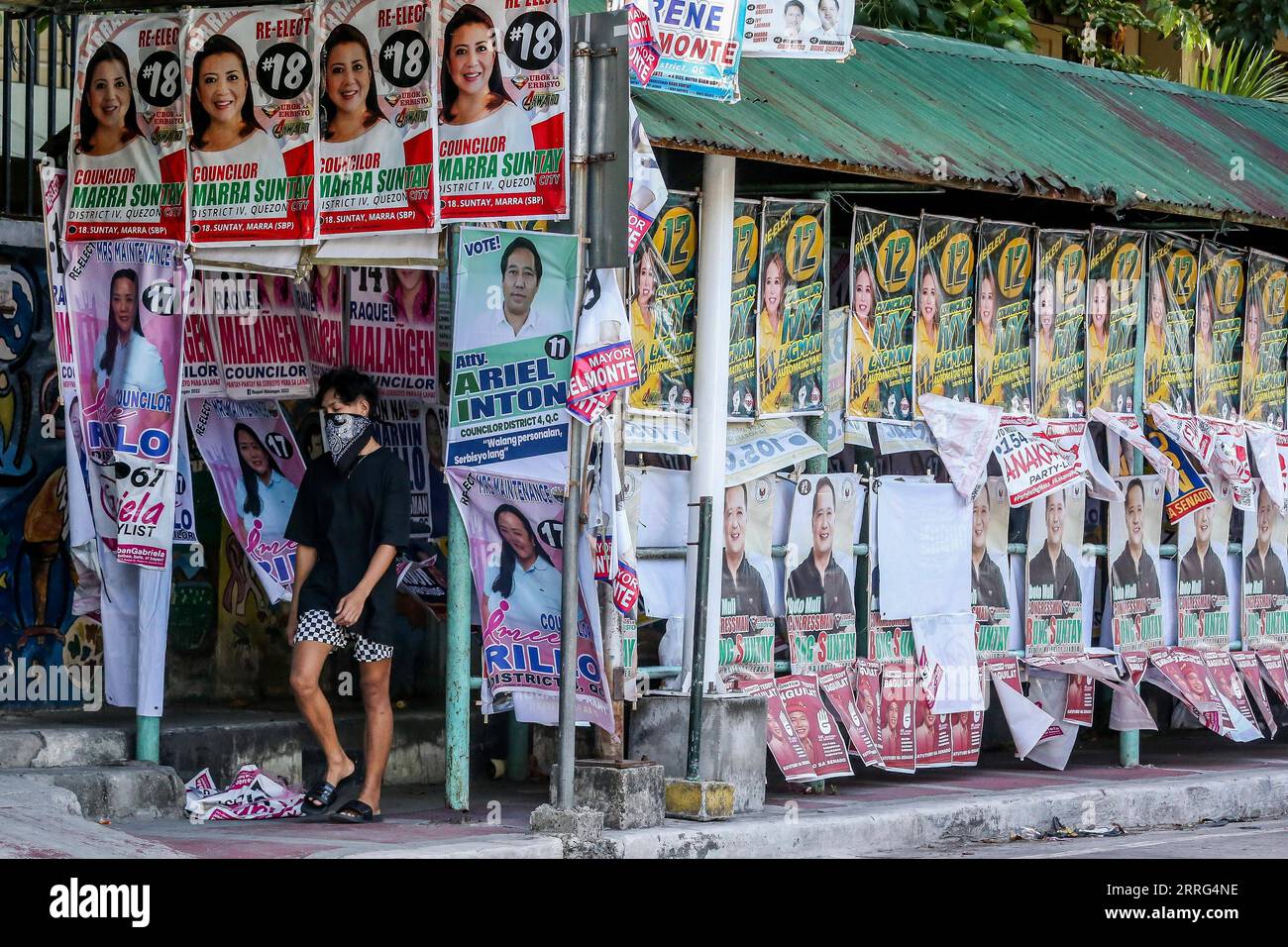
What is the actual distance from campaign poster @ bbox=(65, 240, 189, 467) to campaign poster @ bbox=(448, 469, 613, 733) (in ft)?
4.80

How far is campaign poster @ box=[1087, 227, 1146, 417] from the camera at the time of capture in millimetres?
11906

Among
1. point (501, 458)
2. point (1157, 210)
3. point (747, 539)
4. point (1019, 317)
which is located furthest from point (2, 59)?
point (1157, 210)

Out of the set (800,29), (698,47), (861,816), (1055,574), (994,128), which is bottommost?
(861,816)

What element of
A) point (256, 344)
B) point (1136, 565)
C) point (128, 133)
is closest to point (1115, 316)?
point (1136, 565)

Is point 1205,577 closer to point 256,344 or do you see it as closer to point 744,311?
point 744,311

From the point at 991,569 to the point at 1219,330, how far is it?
2508 mm

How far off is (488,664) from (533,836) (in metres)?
0.89

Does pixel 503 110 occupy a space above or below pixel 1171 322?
above

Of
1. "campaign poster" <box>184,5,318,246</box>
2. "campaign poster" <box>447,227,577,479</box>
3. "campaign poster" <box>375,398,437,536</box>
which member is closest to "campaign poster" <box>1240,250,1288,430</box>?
"campaign poster" <box>375,398,437,536</box>

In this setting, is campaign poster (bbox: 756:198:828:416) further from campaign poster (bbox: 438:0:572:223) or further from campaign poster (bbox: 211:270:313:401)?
campaign poster (bbox: 211:270:313:401)

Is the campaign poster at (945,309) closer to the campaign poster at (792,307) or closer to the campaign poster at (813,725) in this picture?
the campaign poster at (792,307)

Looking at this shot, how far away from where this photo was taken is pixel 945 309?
36.8 feet

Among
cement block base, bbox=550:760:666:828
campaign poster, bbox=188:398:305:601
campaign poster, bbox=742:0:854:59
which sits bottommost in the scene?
cement block base, bbox=550:760:666:828

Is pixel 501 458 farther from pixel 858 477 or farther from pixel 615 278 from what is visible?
pixel 858 477
